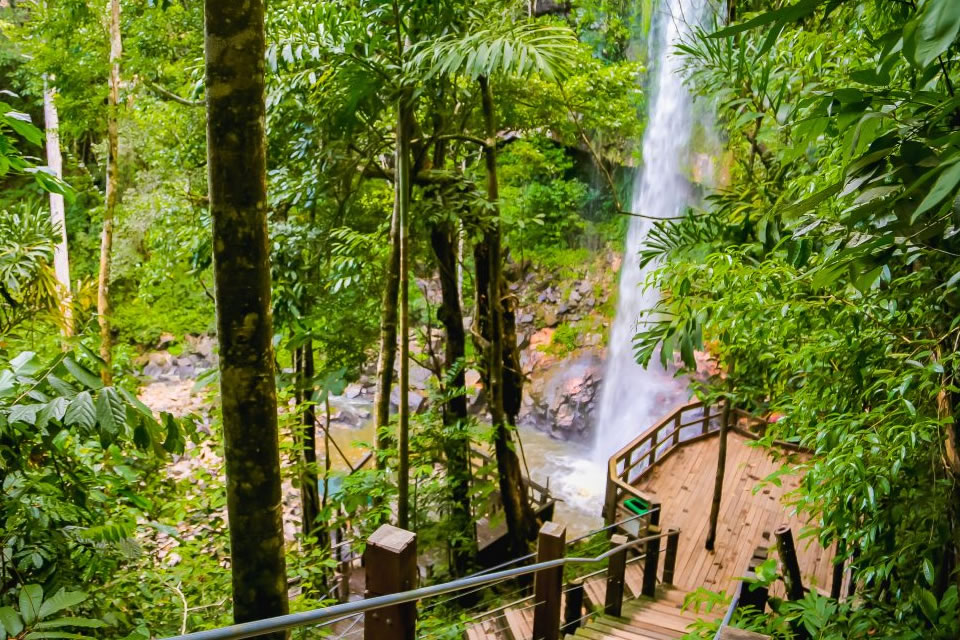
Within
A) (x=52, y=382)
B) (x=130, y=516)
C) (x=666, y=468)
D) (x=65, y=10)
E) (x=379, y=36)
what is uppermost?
(x=65, y=10)

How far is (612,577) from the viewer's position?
4.37 meters

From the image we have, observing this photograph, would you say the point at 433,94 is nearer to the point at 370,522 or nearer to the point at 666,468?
the point at 370,522

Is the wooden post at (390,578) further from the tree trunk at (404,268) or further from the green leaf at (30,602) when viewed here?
the tree trunk at (404,268)

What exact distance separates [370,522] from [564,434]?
860cm

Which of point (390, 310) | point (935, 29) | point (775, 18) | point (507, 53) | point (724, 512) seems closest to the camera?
point (935, 29)

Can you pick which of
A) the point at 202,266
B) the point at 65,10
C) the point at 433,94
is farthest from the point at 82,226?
the point at 433,94

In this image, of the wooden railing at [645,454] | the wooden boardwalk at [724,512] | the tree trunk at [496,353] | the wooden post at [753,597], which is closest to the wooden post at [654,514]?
the wooden railing at [645,454]

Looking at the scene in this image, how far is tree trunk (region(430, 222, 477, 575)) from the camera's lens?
5160 millimetres

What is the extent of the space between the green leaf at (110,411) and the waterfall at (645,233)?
1104 cm

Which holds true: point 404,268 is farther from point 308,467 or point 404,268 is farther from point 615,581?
point 615,581

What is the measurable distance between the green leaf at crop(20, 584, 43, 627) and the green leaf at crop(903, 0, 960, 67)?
2.01 metres

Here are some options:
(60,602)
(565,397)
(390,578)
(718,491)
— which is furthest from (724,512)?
(60,602)

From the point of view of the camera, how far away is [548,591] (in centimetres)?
316

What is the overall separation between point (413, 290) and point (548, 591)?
226 inches
